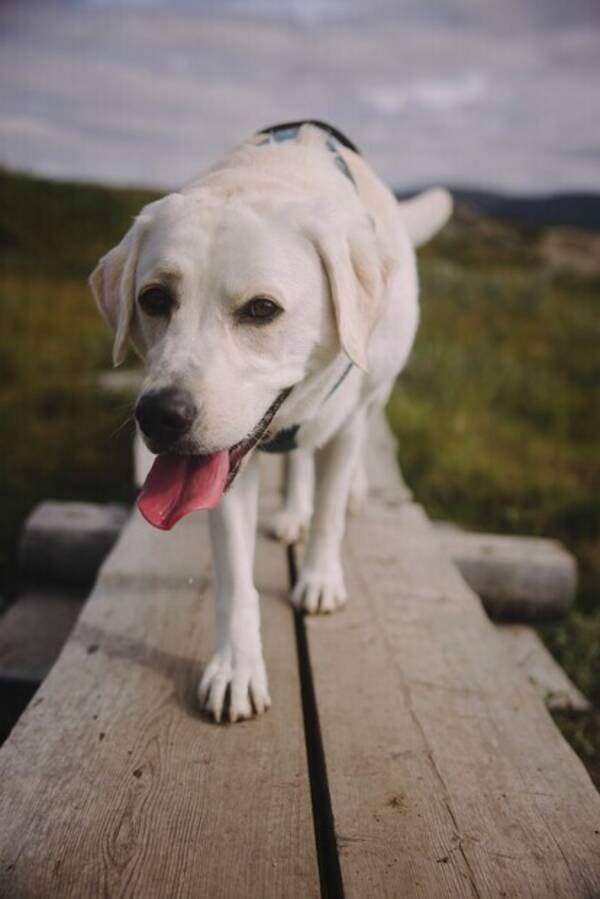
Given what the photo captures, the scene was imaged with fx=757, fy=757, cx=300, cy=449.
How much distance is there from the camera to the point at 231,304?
1.72 m

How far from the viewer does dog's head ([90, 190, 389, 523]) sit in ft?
5.36

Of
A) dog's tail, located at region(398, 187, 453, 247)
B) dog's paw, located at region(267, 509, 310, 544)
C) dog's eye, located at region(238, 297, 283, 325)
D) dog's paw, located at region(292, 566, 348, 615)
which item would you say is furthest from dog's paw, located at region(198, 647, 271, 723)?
dog's tail, located at region(398, 187, 453, 247)

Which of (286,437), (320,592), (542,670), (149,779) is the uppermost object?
(286,437)

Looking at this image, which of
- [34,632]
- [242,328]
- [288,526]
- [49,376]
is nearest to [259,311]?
[242,328]

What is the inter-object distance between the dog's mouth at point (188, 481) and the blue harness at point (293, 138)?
317mm

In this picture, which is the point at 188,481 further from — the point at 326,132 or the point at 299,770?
the point at 326,132

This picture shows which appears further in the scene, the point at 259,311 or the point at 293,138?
the point at 293,138

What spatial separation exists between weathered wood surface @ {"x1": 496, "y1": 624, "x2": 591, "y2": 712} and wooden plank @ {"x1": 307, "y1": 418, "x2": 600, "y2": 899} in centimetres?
25

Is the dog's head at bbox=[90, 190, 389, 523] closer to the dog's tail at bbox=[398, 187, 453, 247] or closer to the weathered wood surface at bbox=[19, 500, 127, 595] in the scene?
the weathered wood surface at bbox=[19, 500, 127, 595]

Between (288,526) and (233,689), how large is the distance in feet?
3.64

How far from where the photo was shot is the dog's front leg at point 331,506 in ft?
7.62

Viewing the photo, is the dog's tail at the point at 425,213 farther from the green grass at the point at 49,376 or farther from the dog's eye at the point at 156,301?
the dog's eye at the point at 156,301

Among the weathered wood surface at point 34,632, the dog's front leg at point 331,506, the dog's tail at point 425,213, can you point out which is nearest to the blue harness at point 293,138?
the dog's front leg at point 331,506

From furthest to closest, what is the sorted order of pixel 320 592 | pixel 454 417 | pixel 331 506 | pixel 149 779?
pixel 454 417 → pixel 331 506 → pixel 320 592 → pixel 149 779
